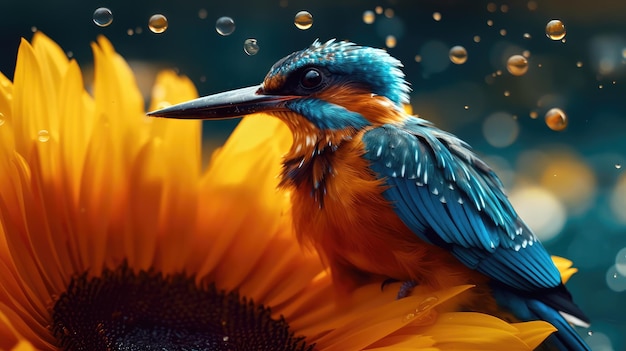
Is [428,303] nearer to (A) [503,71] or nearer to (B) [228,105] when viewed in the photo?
(B) [228,105]

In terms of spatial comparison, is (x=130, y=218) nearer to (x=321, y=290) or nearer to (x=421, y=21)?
(x=321, y=290)

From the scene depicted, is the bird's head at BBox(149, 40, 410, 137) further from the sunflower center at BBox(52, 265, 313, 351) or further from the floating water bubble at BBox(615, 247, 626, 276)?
the floating water bubble at BBox(615, 247, 626, 276)

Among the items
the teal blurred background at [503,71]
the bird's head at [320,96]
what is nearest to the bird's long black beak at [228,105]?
the bird's head at [320,96]

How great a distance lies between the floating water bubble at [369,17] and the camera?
41 centimetres

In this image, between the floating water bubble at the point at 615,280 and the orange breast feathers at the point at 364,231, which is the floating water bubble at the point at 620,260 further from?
the orange breast feathers at the point at 364,231

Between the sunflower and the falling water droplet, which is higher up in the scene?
the falling water droplet

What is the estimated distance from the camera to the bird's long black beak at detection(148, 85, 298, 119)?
236 millimetres

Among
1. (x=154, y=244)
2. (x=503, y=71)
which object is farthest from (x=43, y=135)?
(x=503, y=71)

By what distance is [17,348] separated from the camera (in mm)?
186

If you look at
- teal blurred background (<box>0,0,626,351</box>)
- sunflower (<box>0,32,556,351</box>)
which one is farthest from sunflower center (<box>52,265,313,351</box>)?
teal blurred background (<box>0,0,626,351</box>)

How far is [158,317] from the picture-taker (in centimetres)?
26

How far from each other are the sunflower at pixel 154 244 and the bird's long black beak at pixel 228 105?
0.12 feet

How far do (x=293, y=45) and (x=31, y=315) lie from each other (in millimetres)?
222

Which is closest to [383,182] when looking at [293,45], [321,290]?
[321,290]
